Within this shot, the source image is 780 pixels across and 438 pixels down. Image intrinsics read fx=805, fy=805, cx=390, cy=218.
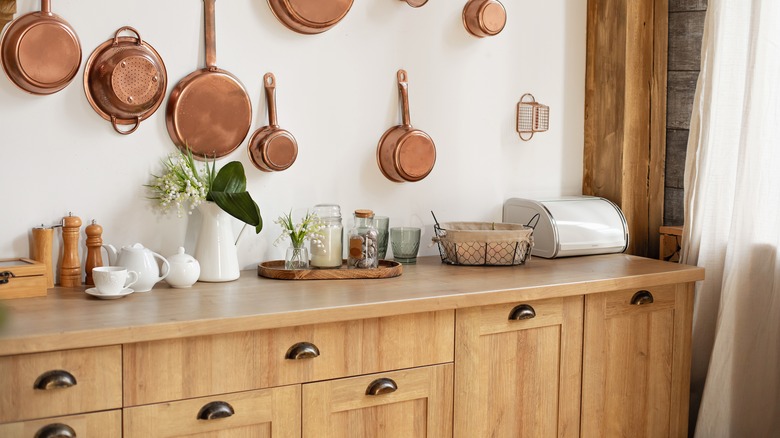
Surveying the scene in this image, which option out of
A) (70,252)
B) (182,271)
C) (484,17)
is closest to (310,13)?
(484,17)

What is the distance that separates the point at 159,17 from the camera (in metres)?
2.41

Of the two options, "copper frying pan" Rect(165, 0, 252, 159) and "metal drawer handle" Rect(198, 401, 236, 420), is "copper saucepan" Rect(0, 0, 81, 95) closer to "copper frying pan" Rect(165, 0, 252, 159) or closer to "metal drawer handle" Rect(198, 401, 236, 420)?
"copper frying pan" Rect(165, 0, 252, 159)

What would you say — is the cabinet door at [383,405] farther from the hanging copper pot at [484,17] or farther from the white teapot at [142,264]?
the hanging copper pot at [484,17]

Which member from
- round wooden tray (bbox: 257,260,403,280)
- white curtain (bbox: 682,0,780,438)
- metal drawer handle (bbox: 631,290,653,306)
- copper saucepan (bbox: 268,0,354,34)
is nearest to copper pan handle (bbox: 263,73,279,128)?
copper saucepan (bbox: 268,0,354,34)

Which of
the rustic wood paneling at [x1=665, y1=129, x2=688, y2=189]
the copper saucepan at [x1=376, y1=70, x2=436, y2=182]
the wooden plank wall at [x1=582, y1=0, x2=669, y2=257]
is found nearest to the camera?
the copper saucepan at [x1=376, y1=70, x2=436, y2=182]

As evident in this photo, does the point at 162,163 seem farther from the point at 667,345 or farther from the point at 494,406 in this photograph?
the point at 667,345

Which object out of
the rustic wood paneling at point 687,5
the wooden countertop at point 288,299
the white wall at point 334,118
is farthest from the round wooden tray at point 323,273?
the rustic wood paneling at point 687,5

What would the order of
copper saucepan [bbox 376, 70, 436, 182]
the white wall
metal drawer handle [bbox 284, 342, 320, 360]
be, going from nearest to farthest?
metal drawer handle [bbox 284, 342, 320, 360] → the white wall → copper saucepan [bbox 376, 70, 436, 182]

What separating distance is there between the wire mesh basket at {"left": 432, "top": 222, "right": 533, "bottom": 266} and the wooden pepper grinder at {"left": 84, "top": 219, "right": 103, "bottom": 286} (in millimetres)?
1096

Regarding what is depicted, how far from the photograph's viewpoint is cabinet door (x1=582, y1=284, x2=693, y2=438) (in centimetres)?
264

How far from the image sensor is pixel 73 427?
1799 mm

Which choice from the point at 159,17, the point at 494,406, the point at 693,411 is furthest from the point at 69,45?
the point at 693,411

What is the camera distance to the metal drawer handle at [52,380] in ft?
5.75

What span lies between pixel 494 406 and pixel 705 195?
46.7 inches
